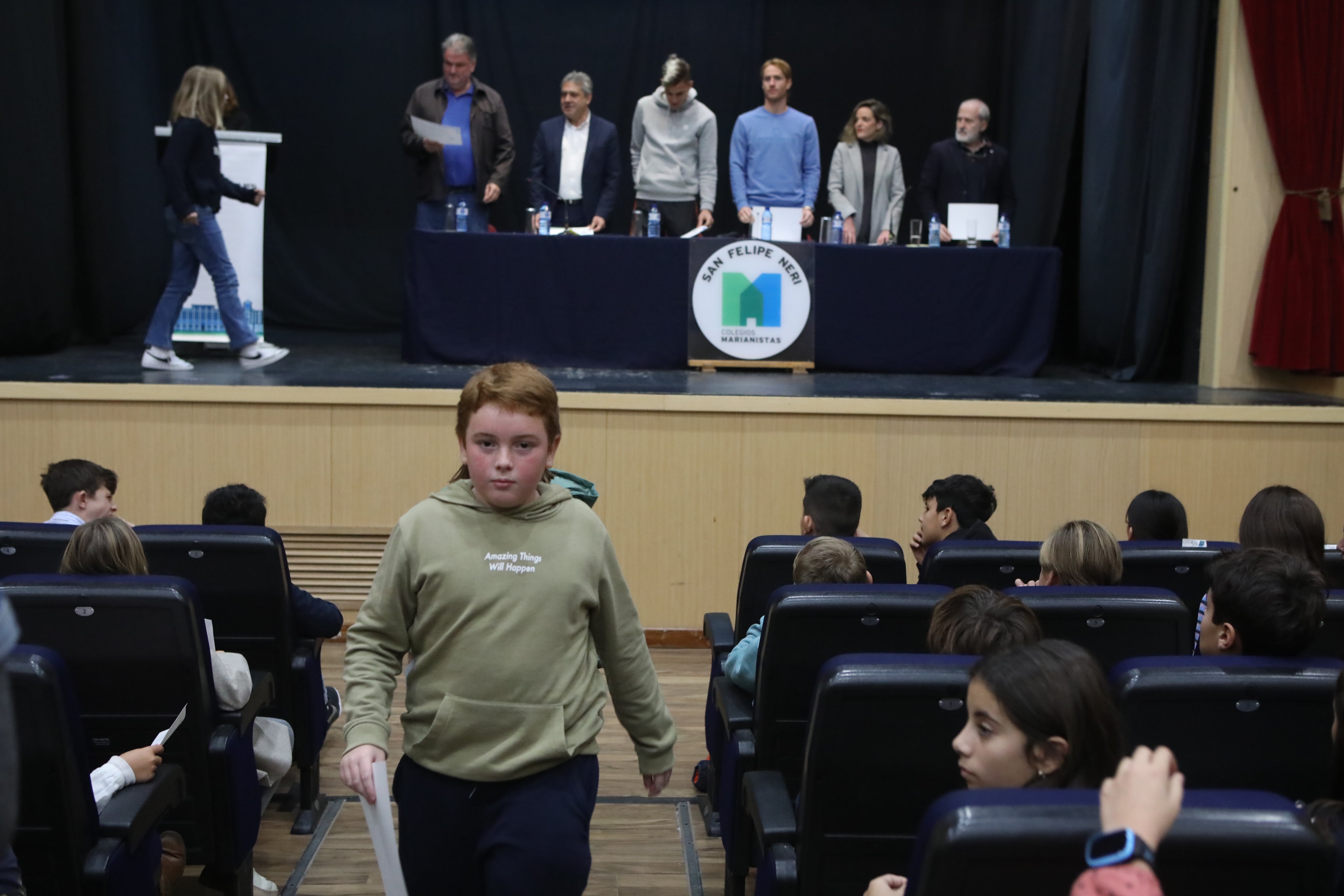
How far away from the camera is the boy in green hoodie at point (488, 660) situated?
5.56ft

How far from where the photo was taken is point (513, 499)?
171 cm

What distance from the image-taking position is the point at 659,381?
518 cm

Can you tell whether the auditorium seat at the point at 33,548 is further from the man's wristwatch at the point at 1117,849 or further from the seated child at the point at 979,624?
the man's wristwatch at the point at 1117,849

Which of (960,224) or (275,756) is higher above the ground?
(960,224)

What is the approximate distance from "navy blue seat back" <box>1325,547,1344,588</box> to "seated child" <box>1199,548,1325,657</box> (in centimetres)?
108

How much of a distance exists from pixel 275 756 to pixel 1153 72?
5308 millimetres

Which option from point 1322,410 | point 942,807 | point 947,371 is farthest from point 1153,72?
point 942,807

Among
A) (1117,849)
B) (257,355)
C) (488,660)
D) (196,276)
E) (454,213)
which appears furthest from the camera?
(454,213)

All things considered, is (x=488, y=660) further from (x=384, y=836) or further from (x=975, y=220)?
(x=975, y=220)

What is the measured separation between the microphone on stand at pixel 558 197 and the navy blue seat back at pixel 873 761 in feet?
16.0

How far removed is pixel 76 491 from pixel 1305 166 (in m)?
5.12

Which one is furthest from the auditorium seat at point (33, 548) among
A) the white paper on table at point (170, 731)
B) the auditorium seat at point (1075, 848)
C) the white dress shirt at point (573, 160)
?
the white dress shirt at point (573, 160)

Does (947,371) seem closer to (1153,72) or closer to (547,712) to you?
(1153,72)

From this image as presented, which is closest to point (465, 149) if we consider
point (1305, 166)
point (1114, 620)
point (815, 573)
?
point (1305, 166)
